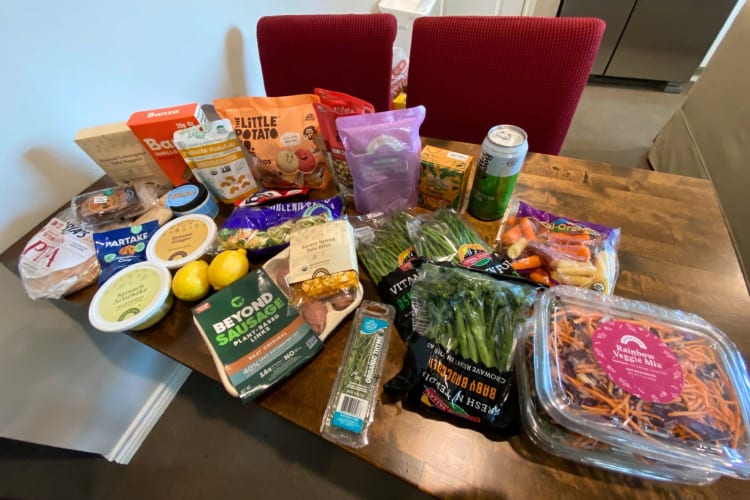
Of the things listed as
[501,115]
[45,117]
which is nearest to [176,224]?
[45,117]

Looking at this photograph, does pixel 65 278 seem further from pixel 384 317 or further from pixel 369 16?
pixel 369 16

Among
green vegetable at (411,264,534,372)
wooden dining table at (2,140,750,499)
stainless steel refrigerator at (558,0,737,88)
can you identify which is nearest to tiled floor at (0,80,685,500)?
wooden dining table at (2,140,750,499)

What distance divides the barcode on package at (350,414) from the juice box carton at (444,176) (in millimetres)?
470

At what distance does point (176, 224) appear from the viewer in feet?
2.38

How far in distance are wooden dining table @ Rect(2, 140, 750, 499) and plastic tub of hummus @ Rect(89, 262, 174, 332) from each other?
41mm

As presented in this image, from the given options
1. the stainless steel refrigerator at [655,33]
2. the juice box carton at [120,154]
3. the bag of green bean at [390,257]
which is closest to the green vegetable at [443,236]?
the bag of green bean at [390,257]

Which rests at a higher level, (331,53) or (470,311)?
(331,53)

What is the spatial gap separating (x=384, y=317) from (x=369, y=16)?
37.2 inches

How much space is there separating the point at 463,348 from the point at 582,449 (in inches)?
7.7

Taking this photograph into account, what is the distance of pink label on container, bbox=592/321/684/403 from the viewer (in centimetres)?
40

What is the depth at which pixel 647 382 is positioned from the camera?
41 centimetres

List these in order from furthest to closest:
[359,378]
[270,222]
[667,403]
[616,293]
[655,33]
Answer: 1. [655,33]
2. [270,222]
3. [616,293]
4. [359,378]
5. [667,403]

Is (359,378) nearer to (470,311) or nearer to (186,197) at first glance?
(470,311)

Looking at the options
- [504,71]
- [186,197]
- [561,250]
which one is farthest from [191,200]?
[504,71]
